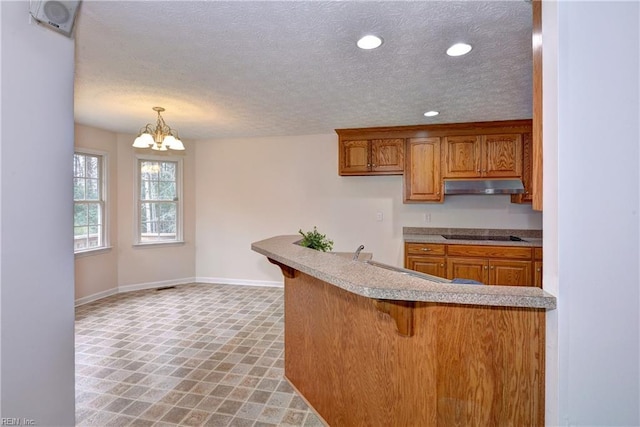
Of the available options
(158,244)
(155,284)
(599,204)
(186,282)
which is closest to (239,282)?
(186,282)

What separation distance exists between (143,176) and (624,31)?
17.0ft

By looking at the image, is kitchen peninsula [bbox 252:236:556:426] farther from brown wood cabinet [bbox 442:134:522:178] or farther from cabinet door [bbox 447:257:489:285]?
brown wood cabinet [bbox 442:134:522:178]

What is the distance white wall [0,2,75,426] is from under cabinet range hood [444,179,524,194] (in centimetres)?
383

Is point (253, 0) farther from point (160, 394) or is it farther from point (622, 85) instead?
point (160, 394)

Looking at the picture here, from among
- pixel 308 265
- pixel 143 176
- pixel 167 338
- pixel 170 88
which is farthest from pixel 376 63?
pixel 143 176

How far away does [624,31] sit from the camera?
953mm

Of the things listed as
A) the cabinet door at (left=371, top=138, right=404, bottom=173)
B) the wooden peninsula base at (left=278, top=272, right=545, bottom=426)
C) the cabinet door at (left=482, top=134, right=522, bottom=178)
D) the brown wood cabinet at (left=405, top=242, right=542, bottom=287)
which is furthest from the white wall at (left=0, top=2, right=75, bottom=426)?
the cabinet door at (left=482, top=134, right=522, bottom=178)

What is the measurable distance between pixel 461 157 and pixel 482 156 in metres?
0.24

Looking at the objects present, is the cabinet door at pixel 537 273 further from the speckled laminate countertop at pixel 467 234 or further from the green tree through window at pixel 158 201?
the green tree through window at pixel 158 201

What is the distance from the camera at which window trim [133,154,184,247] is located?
177 inches

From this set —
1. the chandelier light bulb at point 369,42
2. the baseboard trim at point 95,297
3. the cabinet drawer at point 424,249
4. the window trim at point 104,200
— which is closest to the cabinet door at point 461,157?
the cabinet drawer at point 424,249

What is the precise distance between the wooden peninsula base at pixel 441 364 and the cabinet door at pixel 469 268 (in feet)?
8.58

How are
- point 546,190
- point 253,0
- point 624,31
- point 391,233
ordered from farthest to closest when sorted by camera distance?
point 391,233
point 253,0
point 546,190
point 624,31

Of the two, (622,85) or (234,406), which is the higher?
(622,85)
